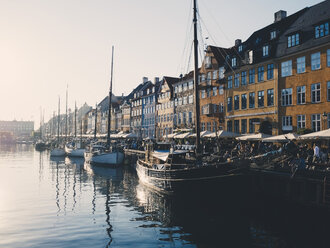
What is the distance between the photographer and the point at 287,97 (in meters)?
34.3

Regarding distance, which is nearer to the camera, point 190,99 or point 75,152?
point 190,99

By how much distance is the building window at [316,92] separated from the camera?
3081 centimetres

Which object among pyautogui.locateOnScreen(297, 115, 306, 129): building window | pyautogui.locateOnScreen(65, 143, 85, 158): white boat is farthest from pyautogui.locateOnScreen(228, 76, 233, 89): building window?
pyautogui.locateOnScreen(65, 143, 85, 158): white boat

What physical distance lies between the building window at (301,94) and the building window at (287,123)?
2.17m

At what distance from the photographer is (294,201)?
19.1 metres

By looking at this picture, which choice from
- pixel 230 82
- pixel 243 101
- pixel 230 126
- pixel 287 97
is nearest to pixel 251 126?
pixel 243 101

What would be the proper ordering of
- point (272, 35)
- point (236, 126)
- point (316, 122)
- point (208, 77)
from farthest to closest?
point (208, 77) → point (236, 126) → point (272, 35) → point (316, 122)

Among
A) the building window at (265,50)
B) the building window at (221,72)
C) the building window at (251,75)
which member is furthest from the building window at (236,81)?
the building window at (265,50)

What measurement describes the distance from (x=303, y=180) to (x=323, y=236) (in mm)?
4224

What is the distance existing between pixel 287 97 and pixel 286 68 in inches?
134

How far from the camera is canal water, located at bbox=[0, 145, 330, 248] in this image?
46.3 feet

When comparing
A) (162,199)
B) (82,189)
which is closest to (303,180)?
(162,199)

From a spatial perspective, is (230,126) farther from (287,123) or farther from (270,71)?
(287,123)

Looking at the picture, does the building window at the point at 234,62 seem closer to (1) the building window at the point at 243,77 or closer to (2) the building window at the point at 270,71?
(1) the building window at the point at 243,77
